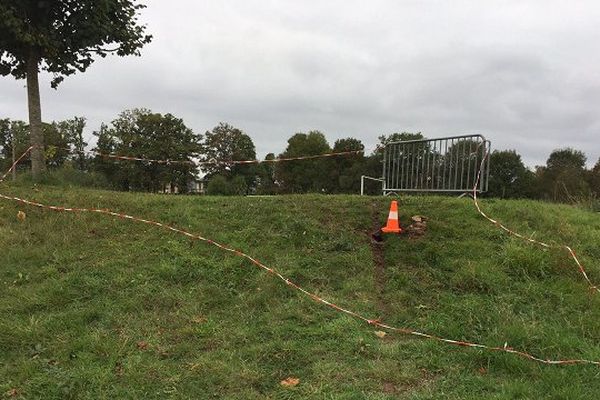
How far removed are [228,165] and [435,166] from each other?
46394 mm

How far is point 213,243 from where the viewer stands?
702 cm

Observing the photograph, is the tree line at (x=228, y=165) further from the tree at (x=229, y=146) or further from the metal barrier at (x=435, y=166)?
the metal barrier at (x=435, y=166)

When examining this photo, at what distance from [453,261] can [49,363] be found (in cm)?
454

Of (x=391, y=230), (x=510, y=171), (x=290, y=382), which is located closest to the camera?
(x=290, y=382)

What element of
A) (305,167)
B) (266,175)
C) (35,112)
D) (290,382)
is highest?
(35,112)

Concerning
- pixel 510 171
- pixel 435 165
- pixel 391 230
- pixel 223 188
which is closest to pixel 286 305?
pixel 391 230

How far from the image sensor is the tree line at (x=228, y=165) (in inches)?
2085

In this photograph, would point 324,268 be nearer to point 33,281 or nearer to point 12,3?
point 33,281

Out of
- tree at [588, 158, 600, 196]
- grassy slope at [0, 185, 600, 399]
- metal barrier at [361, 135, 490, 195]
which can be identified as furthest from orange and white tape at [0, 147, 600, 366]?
tree at [588, 158, 600, 196]

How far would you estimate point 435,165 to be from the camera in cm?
1035

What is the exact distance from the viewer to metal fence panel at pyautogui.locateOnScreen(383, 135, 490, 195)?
9672mm

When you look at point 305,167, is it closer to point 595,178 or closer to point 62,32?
point 595,178

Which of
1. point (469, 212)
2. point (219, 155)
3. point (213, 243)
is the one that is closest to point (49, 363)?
point (213, 243)

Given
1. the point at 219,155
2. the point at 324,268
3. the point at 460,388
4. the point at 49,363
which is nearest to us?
the point at 460,388
